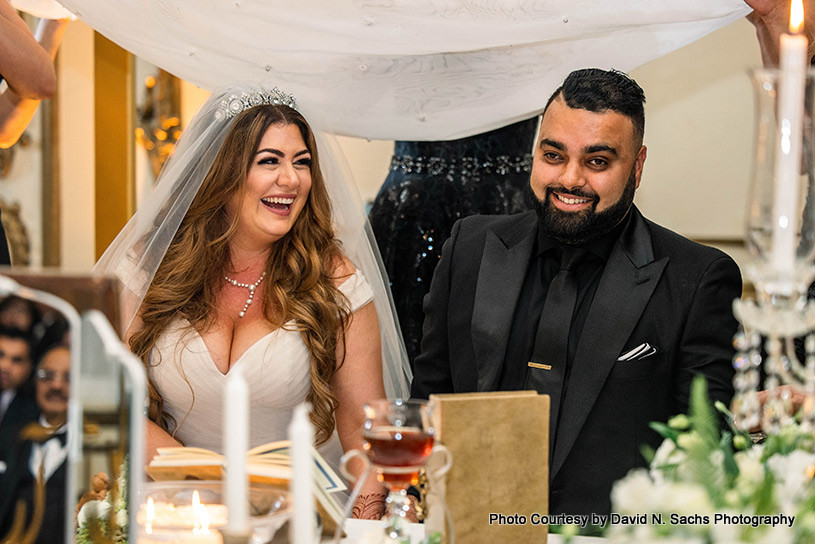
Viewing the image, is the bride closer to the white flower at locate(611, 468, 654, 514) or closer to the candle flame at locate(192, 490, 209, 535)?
the candle flame at locate(192, 490, 209, 535)

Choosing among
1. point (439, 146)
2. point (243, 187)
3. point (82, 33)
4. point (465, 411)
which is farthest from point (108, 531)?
point (82, 33)

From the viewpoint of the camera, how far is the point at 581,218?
229 cm

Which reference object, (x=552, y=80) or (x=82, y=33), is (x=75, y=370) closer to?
(x=552, y=80)

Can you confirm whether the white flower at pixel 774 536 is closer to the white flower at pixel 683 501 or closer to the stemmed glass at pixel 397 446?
the white flower at pixel 683 501

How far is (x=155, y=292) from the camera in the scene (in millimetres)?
2707

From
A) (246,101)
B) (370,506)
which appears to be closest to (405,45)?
(246,101)

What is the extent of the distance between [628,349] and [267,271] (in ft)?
3.63

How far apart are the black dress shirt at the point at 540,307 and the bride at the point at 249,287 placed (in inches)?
20.5

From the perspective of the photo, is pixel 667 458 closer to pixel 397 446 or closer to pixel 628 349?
pixel 397 446

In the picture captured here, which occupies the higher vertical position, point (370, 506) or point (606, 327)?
point (606, 327)

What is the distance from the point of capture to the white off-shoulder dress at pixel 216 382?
105 inches

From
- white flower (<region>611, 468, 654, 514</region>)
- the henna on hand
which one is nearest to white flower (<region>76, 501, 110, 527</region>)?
white flower (<region>611, 468, 654, 514</region>)

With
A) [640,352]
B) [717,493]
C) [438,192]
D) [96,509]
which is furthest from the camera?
[438,192]

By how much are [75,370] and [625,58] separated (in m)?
2.07
